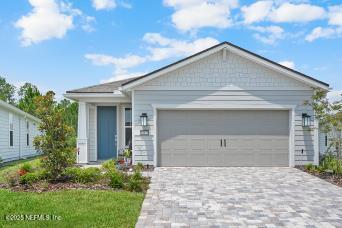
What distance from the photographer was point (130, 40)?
1508 cm

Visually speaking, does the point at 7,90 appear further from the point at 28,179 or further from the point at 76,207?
the point at 76,207

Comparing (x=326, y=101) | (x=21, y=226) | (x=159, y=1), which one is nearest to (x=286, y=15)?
(x=326, y=101)

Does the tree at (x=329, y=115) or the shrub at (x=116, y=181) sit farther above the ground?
the tree at (x=329, y=115)

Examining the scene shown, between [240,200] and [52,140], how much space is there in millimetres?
5280

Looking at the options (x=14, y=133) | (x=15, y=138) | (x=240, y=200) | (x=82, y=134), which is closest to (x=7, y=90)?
(x=15, y=138)

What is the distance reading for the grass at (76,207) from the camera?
577 centimetres

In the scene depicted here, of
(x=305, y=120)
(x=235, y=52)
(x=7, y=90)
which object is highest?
(x=7, y=90)

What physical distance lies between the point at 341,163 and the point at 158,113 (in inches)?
271

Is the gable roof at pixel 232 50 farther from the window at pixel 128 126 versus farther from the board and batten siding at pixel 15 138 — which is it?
the board and batten siding at pixel 15 138

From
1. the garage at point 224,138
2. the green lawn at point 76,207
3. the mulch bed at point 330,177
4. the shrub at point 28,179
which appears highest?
the garage at point 224,138

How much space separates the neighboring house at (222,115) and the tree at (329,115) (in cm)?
74

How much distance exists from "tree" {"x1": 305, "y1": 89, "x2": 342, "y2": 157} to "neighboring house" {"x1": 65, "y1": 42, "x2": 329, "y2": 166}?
737 millimetres

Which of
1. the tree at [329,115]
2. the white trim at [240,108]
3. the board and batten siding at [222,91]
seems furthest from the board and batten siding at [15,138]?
the tree at [329,115]

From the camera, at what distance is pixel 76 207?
6.69 metres
